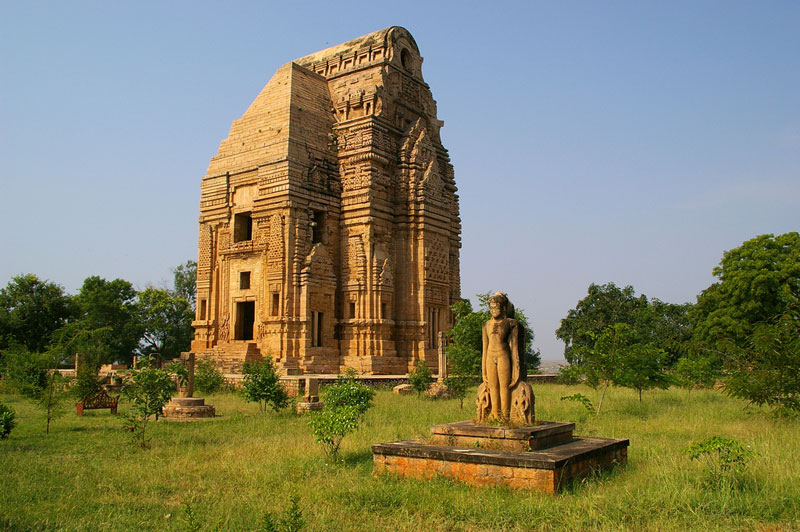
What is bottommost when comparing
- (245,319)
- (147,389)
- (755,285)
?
(147,389)

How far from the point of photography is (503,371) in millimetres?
9586

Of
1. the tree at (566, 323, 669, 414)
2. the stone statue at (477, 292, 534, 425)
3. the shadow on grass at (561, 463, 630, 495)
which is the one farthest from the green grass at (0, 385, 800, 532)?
the tree at (566, 323, 669, 414)

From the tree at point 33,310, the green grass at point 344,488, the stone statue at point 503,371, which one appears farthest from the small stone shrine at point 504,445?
the tree at point 33,310

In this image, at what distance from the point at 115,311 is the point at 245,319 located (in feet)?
61.4

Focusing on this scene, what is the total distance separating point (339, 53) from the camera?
31891 millimetres

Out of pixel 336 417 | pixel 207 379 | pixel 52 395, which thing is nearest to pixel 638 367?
pixel 336 417

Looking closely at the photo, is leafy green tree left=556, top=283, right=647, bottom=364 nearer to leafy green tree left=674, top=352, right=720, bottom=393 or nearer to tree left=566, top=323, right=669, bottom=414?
leafy green tree left=674, top=352, right=720, bottom=393

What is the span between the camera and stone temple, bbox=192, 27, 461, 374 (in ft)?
87.5

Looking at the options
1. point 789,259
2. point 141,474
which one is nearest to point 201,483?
point 141,474

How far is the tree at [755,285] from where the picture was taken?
30.8m

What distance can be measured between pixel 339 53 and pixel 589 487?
27.5 metres

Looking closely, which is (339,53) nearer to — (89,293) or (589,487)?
(89,293)

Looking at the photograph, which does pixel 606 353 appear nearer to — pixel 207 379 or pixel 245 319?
pixel 207 379

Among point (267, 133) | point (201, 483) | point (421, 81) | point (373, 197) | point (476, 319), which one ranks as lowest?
point (201, 483)
